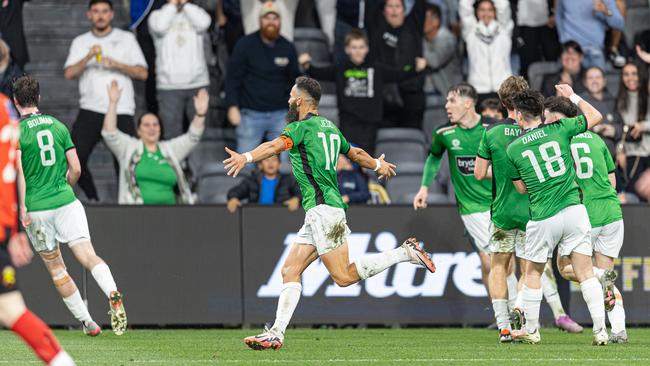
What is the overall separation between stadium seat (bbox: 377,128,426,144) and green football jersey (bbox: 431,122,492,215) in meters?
4.12

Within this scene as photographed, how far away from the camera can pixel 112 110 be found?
1639 cm

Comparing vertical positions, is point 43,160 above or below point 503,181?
above

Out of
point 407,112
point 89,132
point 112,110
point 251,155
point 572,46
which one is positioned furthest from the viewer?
point 407,112

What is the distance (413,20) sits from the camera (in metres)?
18.8

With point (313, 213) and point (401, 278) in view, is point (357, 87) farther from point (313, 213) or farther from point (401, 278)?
point (313, 213)

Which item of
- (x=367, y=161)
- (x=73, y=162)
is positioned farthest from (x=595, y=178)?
(x=73, y=162)

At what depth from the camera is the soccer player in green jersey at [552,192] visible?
451 inches

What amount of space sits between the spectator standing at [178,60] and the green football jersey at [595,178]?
251 inches

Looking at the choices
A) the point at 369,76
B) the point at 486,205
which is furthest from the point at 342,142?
the point at 369,76

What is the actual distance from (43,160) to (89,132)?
419 cm

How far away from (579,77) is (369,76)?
9.50 ft

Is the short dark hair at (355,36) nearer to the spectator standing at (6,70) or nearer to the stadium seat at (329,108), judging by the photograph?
the stadium seat at (329,108)

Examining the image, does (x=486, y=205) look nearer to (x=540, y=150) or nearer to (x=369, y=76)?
(x=540, y=150)

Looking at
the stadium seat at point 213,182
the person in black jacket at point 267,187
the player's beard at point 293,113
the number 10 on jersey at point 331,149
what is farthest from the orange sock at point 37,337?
the stadium seat at point 213,182
